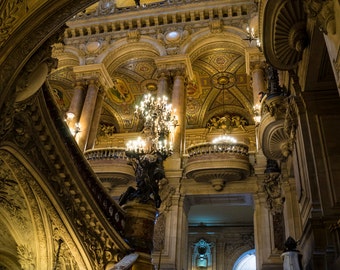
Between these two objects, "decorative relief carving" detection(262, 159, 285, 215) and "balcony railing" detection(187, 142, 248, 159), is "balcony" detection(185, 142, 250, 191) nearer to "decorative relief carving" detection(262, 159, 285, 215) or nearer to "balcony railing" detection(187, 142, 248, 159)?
"balcony railing" detection(187, 142, 248, 159)

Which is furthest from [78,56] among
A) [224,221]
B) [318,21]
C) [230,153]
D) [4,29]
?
[318,21]

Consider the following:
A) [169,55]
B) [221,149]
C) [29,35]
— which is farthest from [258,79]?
[29,35]

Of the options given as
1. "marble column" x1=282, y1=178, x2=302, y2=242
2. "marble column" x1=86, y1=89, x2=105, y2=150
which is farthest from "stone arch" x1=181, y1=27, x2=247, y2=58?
"marble column" x1=282, y1=178, x2=302, y2=242

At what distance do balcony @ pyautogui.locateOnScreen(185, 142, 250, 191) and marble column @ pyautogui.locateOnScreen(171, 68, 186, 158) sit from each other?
0.86 metres

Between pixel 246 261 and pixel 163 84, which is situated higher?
pixel 163 84

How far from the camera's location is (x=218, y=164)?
469 inches

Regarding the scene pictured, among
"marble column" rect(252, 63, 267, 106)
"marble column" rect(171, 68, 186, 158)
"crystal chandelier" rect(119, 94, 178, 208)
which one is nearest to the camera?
"crystal chandelier" rect(119, 94, 178, 208)

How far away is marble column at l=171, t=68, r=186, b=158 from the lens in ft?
43.7

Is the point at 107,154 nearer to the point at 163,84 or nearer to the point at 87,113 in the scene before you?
the point at 87,113

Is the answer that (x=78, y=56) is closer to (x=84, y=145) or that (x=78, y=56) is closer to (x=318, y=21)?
(x=84, y=145)

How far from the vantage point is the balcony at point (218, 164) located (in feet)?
39.1

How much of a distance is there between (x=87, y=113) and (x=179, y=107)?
12.4ft

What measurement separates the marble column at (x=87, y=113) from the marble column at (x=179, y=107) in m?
3.39

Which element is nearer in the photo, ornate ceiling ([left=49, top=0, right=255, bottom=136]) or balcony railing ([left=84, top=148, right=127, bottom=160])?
balcony railing ([left=84, top=148, right=127, bottom=160])
